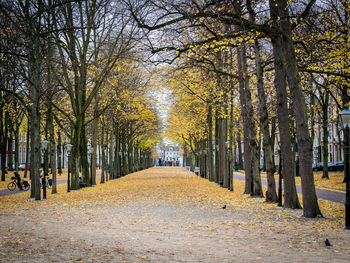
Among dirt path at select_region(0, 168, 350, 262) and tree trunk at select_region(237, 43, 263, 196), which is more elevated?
tree trunk at select_region(237, 43, 263, 196)

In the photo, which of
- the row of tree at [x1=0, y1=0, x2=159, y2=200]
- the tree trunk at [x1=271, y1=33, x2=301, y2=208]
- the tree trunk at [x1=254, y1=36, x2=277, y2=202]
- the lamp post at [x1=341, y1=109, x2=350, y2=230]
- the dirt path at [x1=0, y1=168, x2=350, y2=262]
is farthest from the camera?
the row of tree at [x1=0, y1=0, x2=159, y2=200]

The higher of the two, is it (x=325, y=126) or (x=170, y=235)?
(x=325, y=126)

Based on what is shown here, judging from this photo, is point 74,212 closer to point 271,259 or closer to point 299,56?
point 271,259

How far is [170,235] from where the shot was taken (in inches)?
382

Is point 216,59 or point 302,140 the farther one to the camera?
point 216,59

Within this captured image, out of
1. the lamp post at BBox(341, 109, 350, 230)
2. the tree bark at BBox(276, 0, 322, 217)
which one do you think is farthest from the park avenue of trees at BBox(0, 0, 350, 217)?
the lamp post at BBox(341, 109, 350, 230)

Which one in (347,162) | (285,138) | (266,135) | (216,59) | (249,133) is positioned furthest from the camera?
(216,59)

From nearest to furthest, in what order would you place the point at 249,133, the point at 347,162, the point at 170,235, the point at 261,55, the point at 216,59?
1. the point at 170,235
2. the point at 347,162
3. the point at 249,133
4. the point at 261,55
5. the point at 216,59

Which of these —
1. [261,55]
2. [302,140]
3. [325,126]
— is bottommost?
[302,140]

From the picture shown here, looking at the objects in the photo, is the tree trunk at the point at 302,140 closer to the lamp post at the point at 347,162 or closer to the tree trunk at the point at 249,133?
the lamp post at the point at 347,162

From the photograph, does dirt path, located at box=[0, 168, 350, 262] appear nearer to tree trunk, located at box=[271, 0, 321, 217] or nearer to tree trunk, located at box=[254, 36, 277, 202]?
tree trunk, located at box=[271, 0, 321, 217]

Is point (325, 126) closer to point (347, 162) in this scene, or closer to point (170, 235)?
point (347, 162)

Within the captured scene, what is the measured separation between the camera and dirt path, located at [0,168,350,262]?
291 inches

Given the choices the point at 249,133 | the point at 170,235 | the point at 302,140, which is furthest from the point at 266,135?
the point at 170,235
